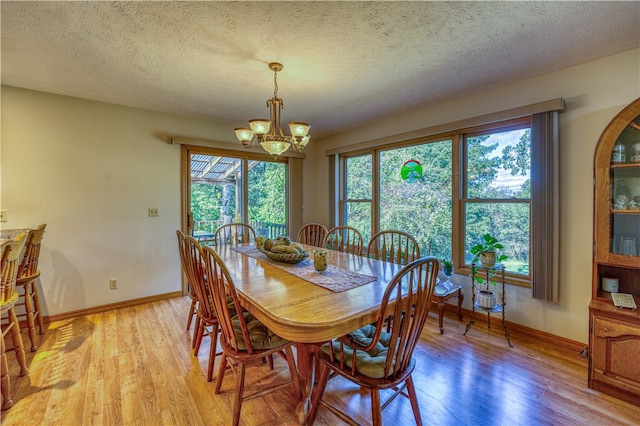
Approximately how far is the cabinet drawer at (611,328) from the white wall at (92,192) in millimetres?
4003

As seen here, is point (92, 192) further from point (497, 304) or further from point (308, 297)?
point (497, 304)

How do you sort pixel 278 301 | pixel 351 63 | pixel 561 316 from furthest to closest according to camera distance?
pixel 561 316 < pixel 351 63 < pixel 278 301

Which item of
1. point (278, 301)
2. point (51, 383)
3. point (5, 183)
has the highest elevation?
point (5, 183)

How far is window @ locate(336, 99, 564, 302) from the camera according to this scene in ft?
7.74

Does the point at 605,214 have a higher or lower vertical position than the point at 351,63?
lower

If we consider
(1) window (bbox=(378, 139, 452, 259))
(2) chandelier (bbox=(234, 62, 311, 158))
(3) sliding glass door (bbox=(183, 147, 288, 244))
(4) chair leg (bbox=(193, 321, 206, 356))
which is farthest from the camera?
(3) sliding glass door (bbox=(183, 147, 288, 244))

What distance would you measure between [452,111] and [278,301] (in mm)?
2746

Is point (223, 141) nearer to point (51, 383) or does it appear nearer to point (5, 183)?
point (5, 183)

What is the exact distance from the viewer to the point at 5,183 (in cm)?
266

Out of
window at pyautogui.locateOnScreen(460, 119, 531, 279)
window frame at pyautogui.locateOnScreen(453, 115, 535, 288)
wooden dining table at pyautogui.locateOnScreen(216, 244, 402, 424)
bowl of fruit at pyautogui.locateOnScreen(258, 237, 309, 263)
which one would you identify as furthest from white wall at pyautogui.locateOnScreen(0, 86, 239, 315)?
window at pyautogui.locateOnScreen(460, 119, 531, 279)

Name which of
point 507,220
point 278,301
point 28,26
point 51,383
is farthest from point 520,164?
point 51,383

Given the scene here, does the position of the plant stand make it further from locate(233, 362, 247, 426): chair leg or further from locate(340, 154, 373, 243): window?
locate(233, 362, 247, 426): chair leg

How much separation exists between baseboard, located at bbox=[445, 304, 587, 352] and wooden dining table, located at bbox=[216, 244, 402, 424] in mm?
1491

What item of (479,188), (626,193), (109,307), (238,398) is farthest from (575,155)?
(109,307)
